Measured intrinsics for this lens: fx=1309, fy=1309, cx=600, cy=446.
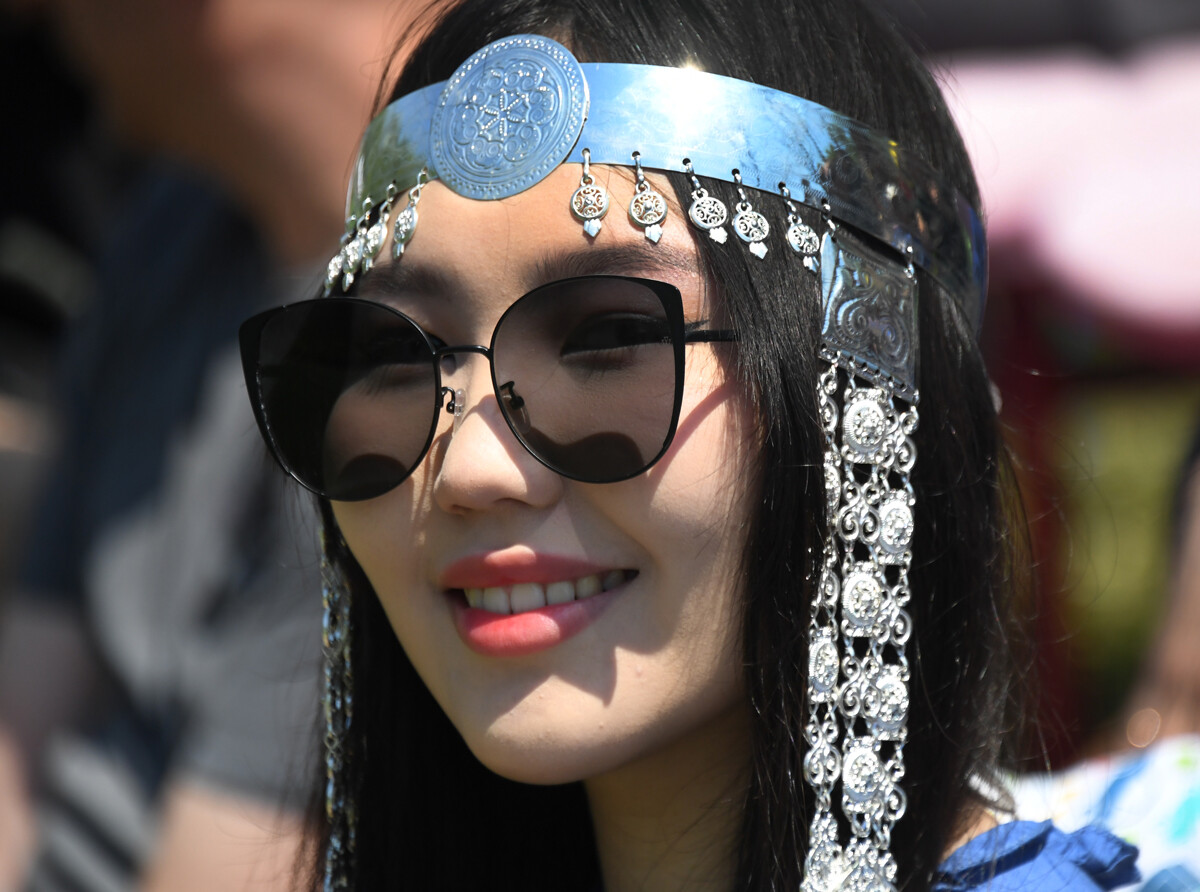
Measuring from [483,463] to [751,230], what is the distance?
0.35 m

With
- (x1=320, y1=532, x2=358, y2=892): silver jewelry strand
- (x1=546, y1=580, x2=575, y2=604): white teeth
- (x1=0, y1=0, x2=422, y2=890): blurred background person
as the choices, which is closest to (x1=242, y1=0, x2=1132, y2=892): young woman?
(x1=546, y1=580, x2=575, y2=604): white teeth

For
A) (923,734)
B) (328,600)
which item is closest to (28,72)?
(328,600)

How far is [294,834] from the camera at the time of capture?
2344mm

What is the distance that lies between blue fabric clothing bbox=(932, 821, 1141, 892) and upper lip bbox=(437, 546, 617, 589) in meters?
0.49

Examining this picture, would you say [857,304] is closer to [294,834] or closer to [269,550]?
[294,834]

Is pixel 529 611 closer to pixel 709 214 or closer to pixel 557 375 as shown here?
pixel 557 375

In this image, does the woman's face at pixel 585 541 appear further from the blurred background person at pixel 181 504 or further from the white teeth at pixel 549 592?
the blurred background person at pixel 181 504

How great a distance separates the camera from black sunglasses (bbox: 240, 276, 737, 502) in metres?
1.26

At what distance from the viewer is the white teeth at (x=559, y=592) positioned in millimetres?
1306

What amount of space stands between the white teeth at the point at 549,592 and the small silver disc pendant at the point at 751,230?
13.8 inches

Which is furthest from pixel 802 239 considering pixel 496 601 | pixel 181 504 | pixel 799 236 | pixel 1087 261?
pixel 181 504

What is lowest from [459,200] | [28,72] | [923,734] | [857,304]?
[923,734]

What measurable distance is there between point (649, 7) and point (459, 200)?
0.29 metres

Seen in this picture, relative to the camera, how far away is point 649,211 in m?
1.29
